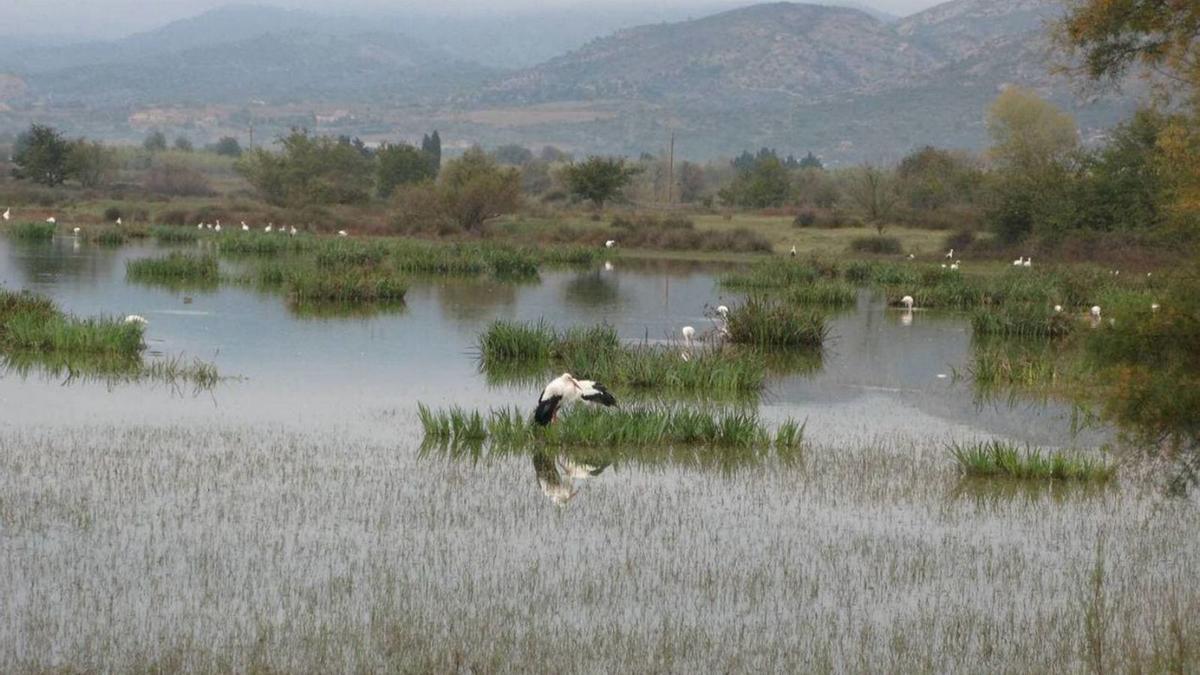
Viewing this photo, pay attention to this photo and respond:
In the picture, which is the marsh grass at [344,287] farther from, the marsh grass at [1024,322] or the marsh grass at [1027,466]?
the marsh grass at [1027,466]

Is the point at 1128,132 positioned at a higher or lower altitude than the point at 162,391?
higher

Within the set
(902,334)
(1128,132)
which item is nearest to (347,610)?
(902,334)

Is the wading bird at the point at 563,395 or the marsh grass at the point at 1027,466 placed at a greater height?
the wading bird at the point at 563,395

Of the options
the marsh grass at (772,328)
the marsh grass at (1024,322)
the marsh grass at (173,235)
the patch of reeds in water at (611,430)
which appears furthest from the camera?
the marsh grass at (173,235)

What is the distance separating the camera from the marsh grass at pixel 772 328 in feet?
94.6

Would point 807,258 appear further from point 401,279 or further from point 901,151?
point 901,151

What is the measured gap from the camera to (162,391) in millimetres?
21781

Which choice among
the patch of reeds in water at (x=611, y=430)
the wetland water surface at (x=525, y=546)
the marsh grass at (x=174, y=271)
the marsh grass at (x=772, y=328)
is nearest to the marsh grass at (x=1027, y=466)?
the wetland water surface at (x=525, y=546)

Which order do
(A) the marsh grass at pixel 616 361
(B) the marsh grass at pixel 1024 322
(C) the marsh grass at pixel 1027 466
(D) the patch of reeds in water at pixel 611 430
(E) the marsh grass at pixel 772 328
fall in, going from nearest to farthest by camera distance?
(C) the marsh grass at pixel 1027 466, (D) the patch of reeds in water at pixel 611 430, (A) the marsh grass at pixel 616 361, (E) the marsh grass at pixel 772 328, (B) the marsh grass at pixel 1024 322

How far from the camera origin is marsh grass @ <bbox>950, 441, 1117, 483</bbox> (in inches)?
675

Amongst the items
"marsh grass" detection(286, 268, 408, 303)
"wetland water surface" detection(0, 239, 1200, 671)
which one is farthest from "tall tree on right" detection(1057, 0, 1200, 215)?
"marsh grass" detection(286, 268, 408, 303)

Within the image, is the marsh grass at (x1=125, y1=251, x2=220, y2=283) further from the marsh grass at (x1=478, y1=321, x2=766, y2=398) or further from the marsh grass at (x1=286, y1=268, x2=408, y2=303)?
the marsh grass at (x1=478, y1=321, x2=766, y2=398)

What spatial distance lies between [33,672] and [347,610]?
229cm

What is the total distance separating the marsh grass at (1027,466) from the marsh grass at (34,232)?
43.9 m
